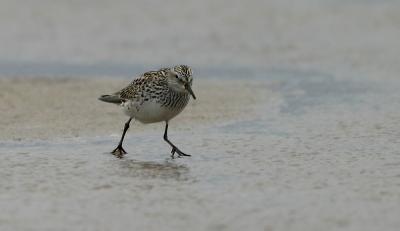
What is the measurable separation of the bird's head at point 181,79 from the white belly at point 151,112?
251 millimetres

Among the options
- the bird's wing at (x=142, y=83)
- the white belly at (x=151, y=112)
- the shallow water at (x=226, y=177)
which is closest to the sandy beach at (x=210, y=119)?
the shallow water at (x=226, y=177)

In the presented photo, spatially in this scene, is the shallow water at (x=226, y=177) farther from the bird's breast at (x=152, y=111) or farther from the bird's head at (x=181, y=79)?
the bird's head at (x=181, y=79)

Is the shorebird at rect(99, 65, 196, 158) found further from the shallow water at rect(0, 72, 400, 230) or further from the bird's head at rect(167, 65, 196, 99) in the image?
the shallow water at rect(0, 72, 400, 230)

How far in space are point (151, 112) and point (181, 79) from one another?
476 millimetres

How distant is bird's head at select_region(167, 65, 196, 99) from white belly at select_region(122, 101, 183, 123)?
0.25 m

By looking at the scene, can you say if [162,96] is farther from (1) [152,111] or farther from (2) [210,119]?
(2) [210,119]

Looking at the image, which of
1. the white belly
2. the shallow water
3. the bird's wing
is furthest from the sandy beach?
the bird's wing

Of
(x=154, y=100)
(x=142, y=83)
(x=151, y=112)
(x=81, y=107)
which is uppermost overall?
(x=142, y=83)

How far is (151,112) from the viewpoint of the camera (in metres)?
10.7

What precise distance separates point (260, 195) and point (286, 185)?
1.57ft

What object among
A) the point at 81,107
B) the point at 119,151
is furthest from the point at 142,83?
the point at 81,107

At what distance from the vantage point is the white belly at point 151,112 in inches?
419

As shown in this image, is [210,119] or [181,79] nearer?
[181,79]

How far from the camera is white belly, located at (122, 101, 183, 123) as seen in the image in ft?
34.9
